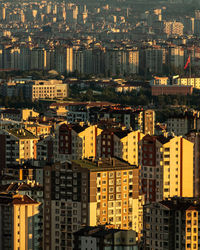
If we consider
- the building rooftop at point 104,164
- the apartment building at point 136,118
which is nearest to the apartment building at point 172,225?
the building rooftop at point 104,164

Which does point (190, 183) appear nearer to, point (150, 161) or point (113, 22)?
point (150, 161)

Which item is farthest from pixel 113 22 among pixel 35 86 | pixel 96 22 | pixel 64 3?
pixel 35 86

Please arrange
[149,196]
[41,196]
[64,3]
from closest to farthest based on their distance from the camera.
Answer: [41,196], [149,196], [64,3]

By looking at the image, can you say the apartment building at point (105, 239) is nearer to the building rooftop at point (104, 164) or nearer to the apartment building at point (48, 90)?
the building rooftop at point (104, 164)

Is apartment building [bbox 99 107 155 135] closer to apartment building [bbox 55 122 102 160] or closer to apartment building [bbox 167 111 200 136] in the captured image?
apartment building [bbox 167 111 200 136]

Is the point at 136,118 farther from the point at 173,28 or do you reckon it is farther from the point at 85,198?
the point at 173,28

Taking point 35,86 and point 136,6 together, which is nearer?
point 35,86

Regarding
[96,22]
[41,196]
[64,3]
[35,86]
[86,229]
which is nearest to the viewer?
[86,229]
